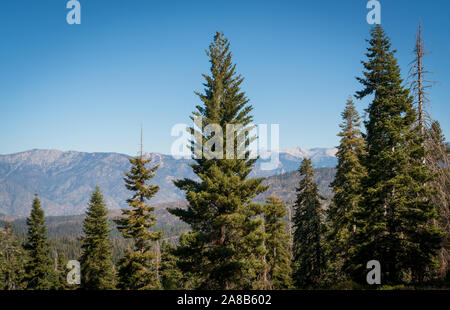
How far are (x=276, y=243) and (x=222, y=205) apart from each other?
1565 cm

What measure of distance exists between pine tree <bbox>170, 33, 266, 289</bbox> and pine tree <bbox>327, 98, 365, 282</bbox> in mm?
10463

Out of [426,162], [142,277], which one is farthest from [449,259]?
[142,277]

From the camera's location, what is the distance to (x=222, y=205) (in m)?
18.9

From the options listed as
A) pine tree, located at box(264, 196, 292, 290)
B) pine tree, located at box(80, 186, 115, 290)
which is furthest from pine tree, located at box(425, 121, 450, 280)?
pine tree, located at box(80, 186, 115, 290)

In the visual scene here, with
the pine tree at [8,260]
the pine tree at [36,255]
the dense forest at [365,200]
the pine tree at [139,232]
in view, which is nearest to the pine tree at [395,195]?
the dense forest at [365,200]

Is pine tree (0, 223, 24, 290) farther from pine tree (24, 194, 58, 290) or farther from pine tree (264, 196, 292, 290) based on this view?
pine tree (264, 196, 292, 290)

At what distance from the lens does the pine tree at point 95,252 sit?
34500 mm

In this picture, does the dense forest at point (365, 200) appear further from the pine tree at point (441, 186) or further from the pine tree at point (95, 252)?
the pine tree at point (95, 252)

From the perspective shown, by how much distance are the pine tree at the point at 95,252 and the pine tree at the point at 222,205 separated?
64.5 ft

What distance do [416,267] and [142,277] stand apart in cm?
2111

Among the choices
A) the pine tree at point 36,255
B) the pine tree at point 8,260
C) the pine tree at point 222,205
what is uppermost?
the pine tree at point 222,205

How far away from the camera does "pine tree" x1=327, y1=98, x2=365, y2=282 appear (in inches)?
1003

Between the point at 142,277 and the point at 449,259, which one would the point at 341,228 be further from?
the point at 142,277

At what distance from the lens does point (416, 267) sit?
54.7ft
